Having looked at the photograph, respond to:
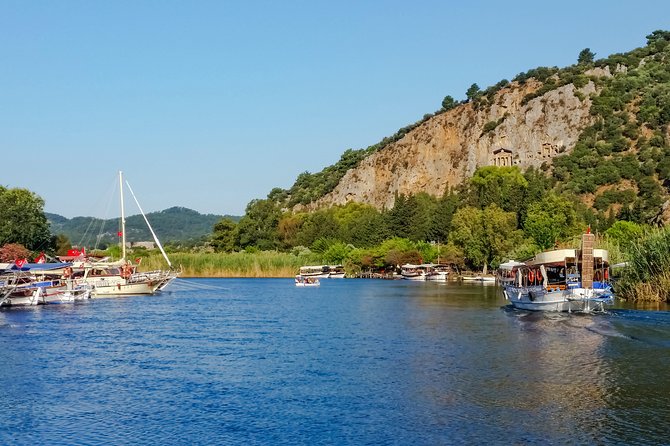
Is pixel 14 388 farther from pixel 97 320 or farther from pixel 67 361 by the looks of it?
pixel 97 320

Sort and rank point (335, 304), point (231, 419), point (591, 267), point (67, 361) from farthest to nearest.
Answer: point (335, 304) → point (591, 267) → point (67, 361) → point (231, 419)

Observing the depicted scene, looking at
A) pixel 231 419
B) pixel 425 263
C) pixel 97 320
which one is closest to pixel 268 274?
pixel 425 263

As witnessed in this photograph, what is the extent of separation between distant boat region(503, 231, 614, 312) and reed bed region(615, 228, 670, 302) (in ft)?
16.9

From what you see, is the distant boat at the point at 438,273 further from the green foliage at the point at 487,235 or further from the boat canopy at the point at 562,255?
the boat canopy at the point at 562,255

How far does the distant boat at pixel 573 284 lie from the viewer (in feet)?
206

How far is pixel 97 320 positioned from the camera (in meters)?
63.3

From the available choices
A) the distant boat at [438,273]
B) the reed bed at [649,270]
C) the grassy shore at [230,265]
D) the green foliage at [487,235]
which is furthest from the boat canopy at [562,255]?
the grassy shore at [230,265]

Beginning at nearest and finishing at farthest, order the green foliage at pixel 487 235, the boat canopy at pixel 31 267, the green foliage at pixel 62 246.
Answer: the boat canopy at pixel 31 267 → the green foliage at pixel 487 235 → the green foliage at pixel 62 246

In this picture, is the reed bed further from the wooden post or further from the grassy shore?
the grassy shore

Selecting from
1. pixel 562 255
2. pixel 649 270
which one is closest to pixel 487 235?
pixel 649 270

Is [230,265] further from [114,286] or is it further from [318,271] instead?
[114,286]

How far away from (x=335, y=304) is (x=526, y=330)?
3106 centimetres

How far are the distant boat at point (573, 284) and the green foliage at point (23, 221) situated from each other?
319 feet

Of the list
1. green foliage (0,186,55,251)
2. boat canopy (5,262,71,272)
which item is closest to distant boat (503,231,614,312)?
boat canopy (5,262,71,272)
